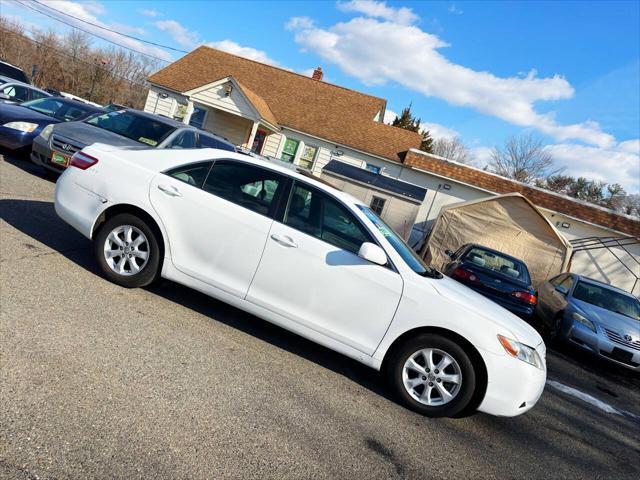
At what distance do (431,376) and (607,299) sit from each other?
7.90m

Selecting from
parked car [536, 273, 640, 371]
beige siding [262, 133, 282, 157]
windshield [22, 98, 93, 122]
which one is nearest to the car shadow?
windshield [22, 98, 93, 122]

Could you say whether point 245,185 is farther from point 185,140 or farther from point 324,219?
point 185,140

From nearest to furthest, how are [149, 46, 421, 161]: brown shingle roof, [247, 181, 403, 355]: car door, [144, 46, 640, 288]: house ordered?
[247, 181, 403, 355]: car door, [144, 46, 640, 288]: house, [149, 46, 421, 161]: brown shingle roof

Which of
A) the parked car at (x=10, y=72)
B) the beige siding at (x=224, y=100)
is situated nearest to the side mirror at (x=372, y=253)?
the beige siding at (x=224, y=100)

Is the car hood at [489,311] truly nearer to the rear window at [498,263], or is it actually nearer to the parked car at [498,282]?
the parked car at [498,282]

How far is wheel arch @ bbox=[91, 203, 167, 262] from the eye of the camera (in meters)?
4.63

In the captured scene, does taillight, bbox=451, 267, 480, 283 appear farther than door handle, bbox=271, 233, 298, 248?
Yes

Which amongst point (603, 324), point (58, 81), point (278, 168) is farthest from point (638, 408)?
point (58, 81)

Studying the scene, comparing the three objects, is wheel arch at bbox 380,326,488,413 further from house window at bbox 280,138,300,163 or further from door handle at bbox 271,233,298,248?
house window at bbox 280,138,300,163

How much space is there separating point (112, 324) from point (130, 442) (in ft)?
5.17

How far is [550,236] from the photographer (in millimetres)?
14734

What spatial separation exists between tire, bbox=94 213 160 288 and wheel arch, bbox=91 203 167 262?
4cm

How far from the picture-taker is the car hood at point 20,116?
917 centimetres

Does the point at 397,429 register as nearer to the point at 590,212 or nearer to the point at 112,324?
the point at 112,324
